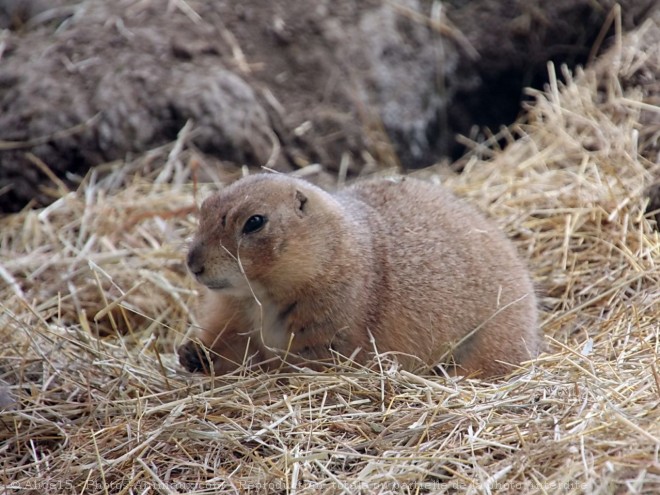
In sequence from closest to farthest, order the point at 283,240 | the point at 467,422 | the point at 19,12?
the point at 467,422
the point at 283,240
the point at 19,12

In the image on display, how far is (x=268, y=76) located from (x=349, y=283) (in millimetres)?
3442

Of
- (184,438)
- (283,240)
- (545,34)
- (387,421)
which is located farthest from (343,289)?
(545,34)

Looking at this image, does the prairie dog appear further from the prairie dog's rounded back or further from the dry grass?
the dry grass

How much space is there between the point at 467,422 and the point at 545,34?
4.68 meters

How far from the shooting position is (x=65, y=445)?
405 cm

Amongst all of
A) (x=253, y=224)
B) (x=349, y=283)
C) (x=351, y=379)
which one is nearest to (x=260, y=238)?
(x=253, y=224)

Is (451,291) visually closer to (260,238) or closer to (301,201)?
(301,201)

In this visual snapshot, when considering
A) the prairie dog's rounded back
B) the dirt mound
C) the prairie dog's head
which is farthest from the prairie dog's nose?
the dirt mound

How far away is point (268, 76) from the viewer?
7414 mm

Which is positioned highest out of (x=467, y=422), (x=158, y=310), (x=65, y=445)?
(x=467, y=422)

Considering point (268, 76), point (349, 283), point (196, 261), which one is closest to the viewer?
point (196, 261)

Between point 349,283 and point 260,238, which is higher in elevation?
point 260,238

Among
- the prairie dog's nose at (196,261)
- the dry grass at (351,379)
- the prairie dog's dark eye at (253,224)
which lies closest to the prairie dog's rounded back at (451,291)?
the dry grass at (351,379)

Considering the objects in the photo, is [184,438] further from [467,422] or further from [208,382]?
[467,422]
